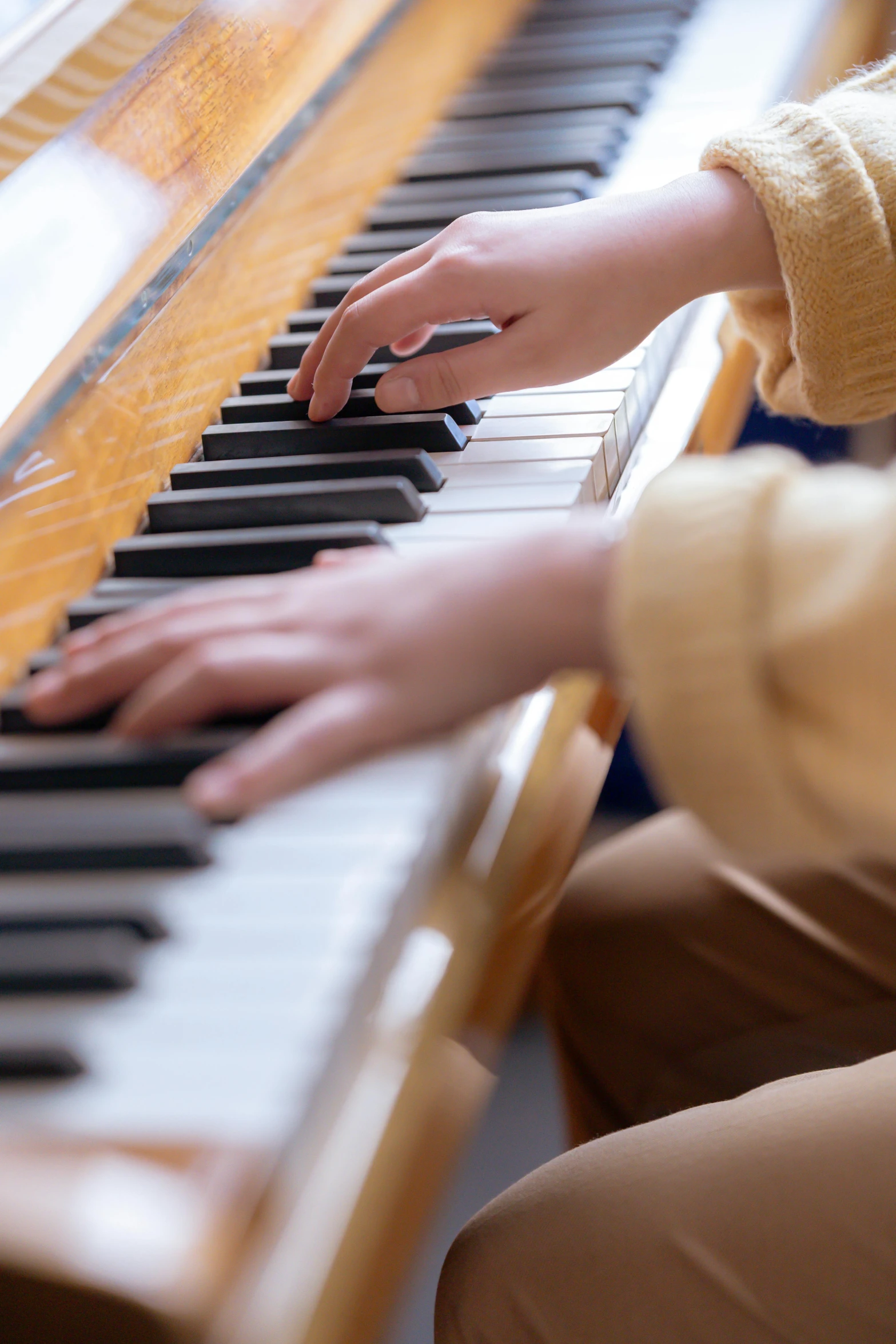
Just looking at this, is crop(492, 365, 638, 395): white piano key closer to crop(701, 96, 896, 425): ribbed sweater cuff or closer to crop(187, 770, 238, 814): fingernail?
crop(701, 96, 896, 425): ribbed sweater cuff

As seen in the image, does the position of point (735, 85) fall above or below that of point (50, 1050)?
below

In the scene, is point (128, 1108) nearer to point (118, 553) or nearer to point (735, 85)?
point (118, 553)

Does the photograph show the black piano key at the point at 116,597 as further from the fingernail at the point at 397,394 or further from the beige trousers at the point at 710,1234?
the beige trousers at the point at 710,1234

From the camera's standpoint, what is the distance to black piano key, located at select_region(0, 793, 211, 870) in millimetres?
559

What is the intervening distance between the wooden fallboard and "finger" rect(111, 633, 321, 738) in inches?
6.6

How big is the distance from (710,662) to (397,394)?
47cm

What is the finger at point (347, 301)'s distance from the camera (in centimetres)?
92

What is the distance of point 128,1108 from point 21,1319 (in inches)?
2.7

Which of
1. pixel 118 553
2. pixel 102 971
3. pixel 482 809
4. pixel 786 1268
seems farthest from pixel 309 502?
pixel 786 1268

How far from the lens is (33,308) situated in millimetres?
801

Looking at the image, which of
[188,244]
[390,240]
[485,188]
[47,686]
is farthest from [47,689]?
[485,188]

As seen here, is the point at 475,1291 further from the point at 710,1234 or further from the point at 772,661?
the point at 772,661

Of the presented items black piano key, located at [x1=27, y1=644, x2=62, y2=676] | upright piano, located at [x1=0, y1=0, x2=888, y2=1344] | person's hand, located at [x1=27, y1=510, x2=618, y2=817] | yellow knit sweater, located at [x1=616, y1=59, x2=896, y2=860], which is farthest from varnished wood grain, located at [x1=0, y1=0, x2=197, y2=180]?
yellow knit sweater, located at [x1=616, y1=59, x2=896, y2=860]

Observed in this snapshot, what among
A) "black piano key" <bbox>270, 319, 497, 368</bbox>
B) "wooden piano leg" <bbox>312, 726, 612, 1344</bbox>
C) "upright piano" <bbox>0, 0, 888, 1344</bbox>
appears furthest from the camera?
"black piano key" <bbox>270, 319, 497, 368</bbox>
